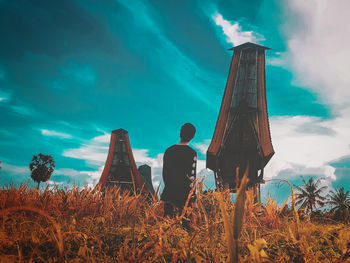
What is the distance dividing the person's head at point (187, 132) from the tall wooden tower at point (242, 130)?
8136 mm

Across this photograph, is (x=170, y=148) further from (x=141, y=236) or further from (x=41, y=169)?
(x=41, y=169)

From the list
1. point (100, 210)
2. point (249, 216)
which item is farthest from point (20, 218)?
point (249, 216)

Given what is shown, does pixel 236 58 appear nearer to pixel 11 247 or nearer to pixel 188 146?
pixel 188 146

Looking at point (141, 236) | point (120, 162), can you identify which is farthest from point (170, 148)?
point (120, 162)

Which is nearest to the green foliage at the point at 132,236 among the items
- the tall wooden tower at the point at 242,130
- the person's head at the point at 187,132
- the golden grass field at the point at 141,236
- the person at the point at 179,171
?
the golden grass field at the point at 141,236

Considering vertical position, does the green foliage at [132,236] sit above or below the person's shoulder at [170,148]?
below

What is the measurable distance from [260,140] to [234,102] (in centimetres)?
258

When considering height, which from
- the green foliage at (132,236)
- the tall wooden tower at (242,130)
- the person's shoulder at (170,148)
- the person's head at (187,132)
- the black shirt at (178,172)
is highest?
the tall wooden tower at (242,130)

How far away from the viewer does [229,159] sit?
39.2 feet

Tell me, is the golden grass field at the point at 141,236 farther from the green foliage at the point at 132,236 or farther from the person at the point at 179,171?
the person at the point at 179,171

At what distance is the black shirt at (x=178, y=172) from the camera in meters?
3.47

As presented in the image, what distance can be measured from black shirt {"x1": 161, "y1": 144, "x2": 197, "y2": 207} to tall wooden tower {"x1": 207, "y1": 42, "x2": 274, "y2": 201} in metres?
8.12

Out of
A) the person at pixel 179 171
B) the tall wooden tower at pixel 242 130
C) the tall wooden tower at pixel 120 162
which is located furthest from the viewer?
the tall wooden tower at pixel 120 162

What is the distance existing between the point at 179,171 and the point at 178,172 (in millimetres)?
23
